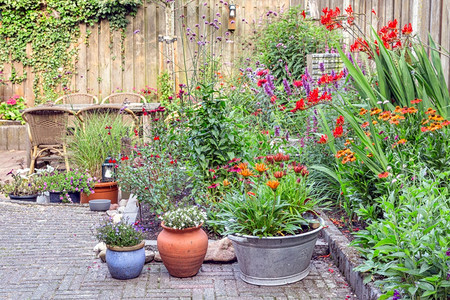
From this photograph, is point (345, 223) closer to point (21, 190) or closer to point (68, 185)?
point (68, 185)

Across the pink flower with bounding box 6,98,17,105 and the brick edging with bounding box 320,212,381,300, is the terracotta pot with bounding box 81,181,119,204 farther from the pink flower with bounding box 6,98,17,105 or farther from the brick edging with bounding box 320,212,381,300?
the pink flower with bounding box 6,98,17,105

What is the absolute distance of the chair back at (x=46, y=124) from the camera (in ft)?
19.5

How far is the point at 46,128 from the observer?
6.05m

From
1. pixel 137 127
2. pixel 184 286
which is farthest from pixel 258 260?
pixel 137 127

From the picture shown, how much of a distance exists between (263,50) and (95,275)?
502 centimetres

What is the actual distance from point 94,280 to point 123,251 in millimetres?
274

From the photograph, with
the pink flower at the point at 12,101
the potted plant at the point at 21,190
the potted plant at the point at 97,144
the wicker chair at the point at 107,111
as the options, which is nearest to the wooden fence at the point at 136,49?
the pink flower at the point at 12,101

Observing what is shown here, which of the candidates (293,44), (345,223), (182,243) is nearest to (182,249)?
(182,243)

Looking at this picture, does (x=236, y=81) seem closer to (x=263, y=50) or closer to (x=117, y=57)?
(x=263, y=50)

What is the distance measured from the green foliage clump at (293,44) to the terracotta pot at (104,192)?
8.94 ft

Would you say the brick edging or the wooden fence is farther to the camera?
the wooden fence

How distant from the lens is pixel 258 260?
10.00 ft

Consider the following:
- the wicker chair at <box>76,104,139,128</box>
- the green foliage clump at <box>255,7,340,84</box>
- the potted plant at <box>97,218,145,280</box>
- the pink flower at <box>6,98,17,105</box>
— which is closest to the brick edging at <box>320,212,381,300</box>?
the potted plant at <box>97,218,145,280</box>

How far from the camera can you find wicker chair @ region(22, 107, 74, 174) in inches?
234
